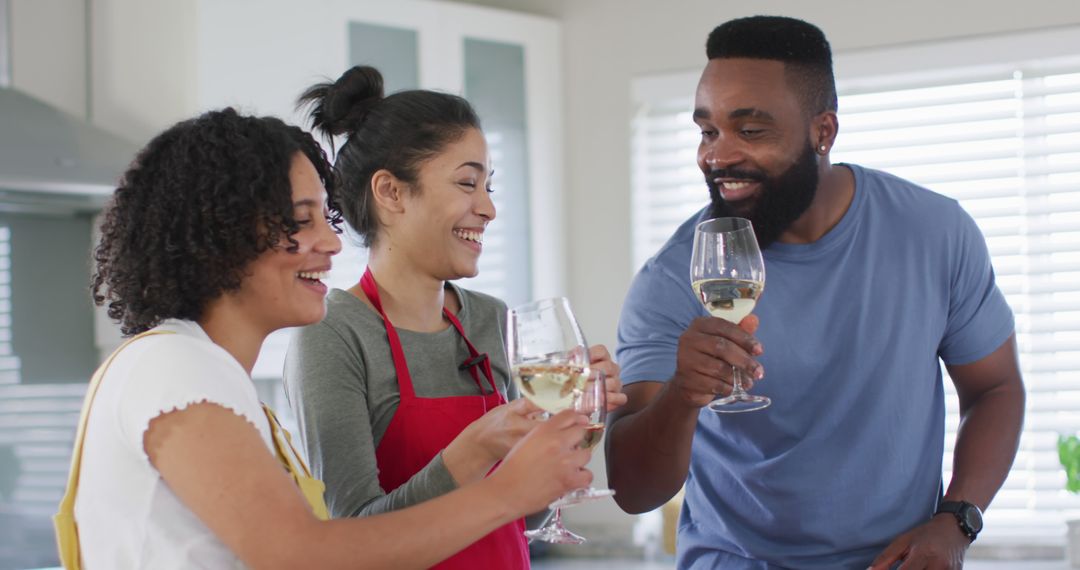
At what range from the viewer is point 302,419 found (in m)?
1.46

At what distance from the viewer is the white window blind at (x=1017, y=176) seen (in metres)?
3.60

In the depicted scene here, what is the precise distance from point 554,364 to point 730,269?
372 millimetres

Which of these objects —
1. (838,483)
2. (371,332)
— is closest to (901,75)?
(838,483)

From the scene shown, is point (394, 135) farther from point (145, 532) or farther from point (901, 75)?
point (901, 75)

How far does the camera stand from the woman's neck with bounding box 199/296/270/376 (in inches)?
48.4

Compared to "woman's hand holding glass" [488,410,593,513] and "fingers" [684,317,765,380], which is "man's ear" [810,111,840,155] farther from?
"woman's hand holding glass" [488,410,593,513]

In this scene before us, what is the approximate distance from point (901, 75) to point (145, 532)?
3231 mm

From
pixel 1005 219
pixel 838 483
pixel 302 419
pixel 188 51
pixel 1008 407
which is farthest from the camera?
pixel 1005 219

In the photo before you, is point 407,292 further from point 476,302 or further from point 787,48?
point 787,48

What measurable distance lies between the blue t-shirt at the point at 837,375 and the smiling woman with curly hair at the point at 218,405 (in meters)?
0.57

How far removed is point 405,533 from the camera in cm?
109

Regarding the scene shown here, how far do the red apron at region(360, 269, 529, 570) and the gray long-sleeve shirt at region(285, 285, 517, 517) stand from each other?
13 mm

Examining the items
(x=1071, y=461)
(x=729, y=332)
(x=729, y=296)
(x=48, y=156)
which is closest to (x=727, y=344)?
(x=729, y=332)

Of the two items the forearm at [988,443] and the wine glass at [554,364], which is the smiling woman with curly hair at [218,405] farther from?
the forearm at [988,443]
